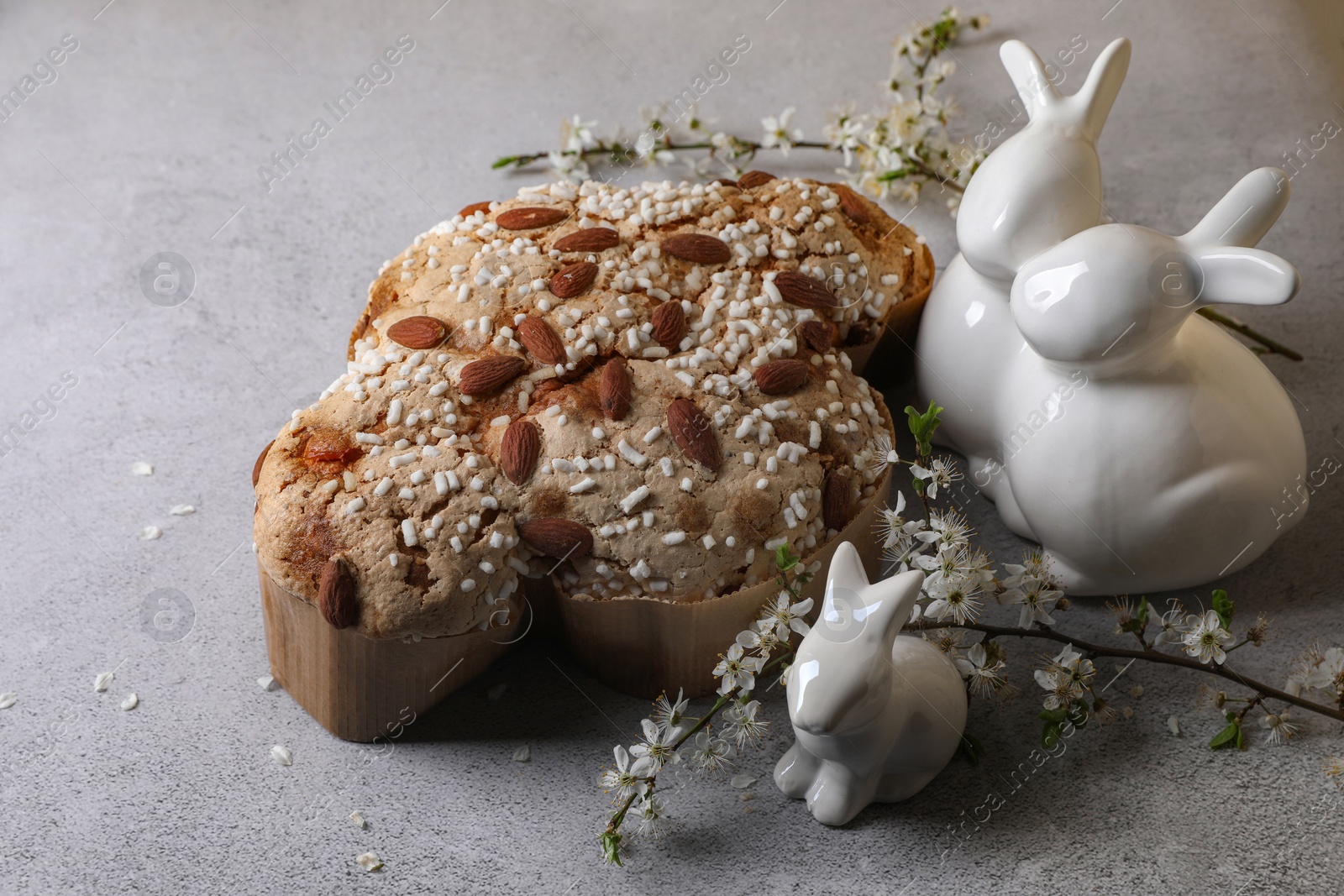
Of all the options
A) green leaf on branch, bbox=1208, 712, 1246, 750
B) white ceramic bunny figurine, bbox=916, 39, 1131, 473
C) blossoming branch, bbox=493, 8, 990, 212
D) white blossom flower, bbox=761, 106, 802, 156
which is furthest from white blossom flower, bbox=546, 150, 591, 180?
green leaf on branch, bbox=1208, 712, 1246, 750

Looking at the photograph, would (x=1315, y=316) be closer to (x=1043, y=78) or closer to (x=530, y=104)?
(x=1043, y=78)

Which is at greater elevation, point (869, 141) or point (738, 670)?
point (869, 141)

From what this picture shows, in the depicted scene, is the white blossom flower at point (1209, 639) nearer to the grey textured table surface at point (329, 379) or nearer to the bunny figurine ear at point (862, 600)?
the grey textured table surface at point (329, 379)

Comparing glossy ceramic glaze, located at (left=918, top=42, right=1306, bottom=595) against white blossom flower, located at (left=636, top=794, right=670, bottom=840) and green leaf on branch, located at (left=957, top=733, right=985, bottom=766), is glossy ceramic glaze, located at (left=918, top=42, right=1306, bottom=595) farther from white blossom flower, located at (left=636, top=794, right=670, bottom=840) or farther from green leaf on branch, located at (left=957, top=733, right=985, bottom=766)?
white blossom flower, located at (left=636, top=794, right=670, bottom=840)

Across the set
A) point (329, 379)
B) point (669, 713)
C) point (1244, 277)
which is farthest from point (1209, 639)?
point (329, 379)

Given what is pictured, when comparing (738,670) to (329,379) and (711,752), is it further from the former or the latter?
(329,379)

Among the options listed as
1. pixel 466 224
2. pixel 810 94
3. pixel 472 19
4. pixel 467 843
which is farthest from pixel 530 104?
pixel 467 843
